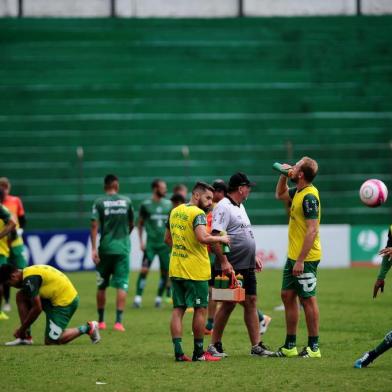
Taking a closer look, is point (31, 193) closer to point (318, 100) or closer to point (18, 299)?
point (318, 100)

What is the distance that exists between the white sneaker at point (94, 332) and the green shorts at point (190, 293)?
2.01 meters

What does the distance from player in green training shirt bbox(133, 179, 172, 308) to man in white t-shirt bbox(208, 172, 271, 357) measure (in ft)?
24.2

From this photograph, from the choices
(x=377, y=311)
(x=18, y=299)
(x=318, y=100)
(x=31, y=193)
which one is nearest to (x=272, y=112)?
(x=318, y=100)

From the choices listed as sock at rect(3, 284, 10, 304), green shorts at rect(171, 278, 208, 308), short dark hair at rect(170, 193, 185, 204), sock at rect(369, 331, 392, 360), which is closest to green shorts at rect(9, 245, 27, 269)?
sock at rect(3, 284, 10, 304)

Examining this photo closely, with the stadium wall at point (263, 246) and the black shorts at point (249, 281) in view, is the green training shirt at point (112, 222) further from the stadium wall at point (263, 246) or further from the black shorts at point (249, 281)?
the stadium wall at point (263, 246)

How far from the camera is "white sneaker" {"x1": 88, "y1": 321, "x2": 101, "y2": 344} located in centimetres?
1316

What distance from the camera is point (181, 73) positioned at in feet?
119

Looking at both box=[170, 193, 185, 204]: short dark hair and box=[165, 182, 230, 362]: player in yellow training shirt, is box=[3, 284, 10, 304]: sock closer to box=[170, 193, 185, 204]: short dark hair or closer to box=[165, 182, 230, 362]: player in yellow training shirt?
box=[170, 193, 185, 204]: short dark hair

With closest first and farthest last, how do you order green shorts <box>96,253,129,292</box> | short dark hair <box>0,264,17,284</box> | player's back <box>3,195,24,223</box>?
short dark hair <box>0,264,17,284</box> < green shorts <box>96,253,129,292</box> < player's back <box>3,195,24,223</box>

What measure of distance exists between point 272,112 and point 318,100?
172cm

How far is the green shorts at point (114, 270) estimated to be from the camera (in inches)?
619

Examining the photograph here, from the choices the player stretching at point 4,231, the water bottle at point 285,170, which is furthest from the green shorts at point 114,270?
the water bottle at point 285,170

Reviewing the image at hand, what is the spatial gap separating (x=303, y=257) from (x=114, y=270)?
208 inches

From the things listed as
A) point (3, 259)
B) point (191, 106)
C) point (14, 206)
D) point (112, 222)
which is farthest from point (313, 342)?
point (191, 106)
